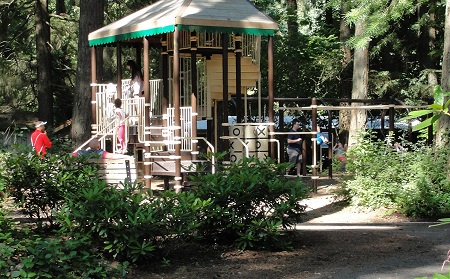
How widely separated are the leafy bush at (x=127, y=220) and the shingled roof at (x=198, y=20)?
224 inches

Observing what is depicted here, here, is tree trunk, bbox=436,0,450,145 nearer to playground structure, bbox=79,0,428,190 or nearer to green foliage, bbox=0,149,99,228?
playground structure, bbox=79,0,428,190

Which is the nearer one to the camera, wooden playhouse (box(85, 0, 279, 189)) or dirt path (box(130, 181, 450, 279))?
dirt path (box(130, 181, 450, 279))

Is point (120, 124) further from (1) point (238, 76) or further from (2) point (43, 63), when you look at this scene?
(2) point (43, 63)

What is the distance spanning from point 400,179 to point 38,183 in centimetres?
648

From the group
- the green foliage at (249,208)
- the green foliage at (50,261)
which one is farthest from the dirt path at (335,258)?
the green foliage at (50,261)

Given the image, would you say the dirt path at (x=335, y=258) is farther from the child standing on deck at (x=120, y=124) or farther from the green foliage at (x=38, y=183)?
the child standing on deck at (x=120, y=124)

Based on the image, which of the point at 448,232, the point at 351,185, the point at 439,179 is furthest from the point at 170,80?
the point at 448,232

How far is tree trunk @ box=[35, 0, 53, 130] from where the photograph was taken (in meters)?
26.1

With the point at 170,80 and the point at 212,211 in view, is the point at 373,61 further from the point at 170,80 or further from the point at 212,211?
the point at 212,211

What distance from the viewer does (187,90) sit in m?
16.6

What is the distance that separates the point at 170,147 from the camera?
15.6 metres

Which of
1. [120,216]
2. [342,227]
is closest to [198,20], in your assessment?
[342,227]

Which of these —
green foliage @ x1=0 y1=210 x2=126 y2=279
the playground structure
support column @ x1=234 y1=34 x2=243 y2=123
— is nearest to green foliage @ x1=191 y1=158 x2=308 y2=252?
green foliage @ x1=0 y1=210 x2=126 y2=279

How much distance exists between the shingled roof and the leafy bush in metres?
5.70
